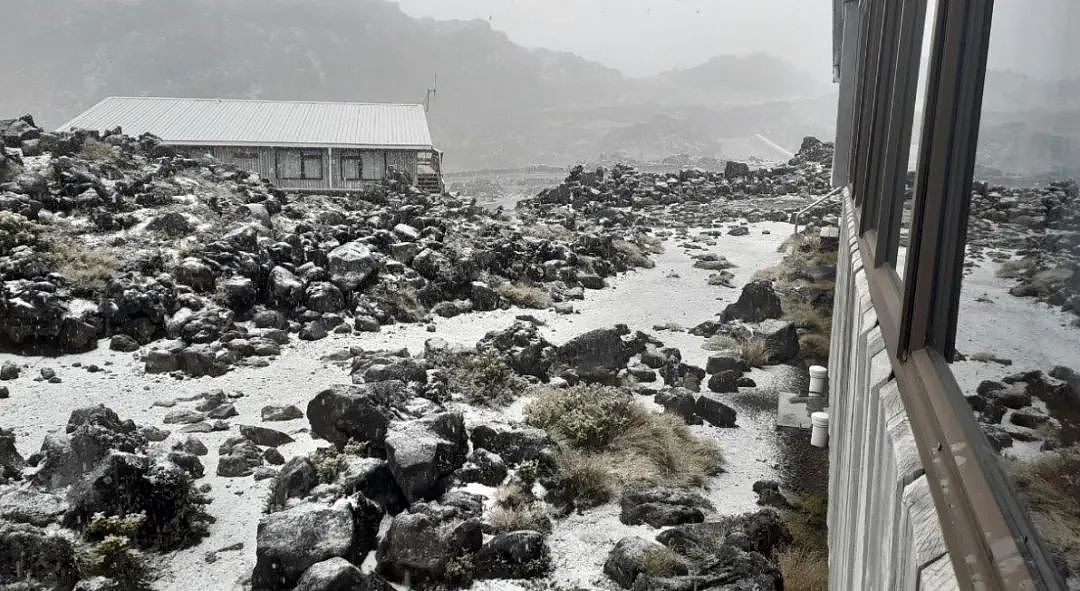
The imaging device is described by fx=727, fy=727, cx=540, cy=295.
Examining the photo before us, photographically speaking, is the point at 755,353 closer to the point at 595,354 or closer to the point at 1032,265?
the point at 595,354

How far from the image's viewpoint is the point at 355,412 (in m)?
8.83

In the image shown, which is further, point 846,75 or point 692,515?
point 846,75

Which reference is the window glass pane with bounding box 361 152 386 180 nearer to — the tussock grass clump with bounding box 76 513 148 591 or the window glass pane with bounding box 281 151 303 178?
the window glass pane with bounding box 281 151 303 178

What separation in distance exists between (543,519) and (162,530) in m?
3.70

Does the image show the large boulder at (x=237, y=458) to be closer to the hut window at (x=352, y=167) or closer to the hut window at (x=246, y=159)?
the hut window at (x=352, y=167)

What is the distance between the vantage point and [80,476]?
718cm

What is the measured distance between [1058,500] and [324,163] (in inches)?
1406

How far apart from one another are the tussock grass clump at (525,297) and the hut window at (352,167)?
19.3 m

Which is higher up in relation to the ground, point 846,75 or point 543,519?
point 846,75

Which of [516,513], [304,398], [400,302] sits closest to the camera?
[516,513]

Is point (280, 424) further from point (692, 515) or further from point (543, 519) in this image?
point (692, 515)

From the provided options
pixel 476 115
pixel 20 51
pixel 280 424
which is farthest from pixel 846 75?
pixel 20 51

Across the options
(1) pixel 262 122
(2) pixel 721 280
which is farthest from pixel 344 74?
(2) pixel 721 280

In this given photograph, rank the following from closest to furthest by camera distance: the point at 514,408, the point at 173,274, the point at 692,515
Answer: the point at 692,515 → the point at 514,408 → the point at 173,274
